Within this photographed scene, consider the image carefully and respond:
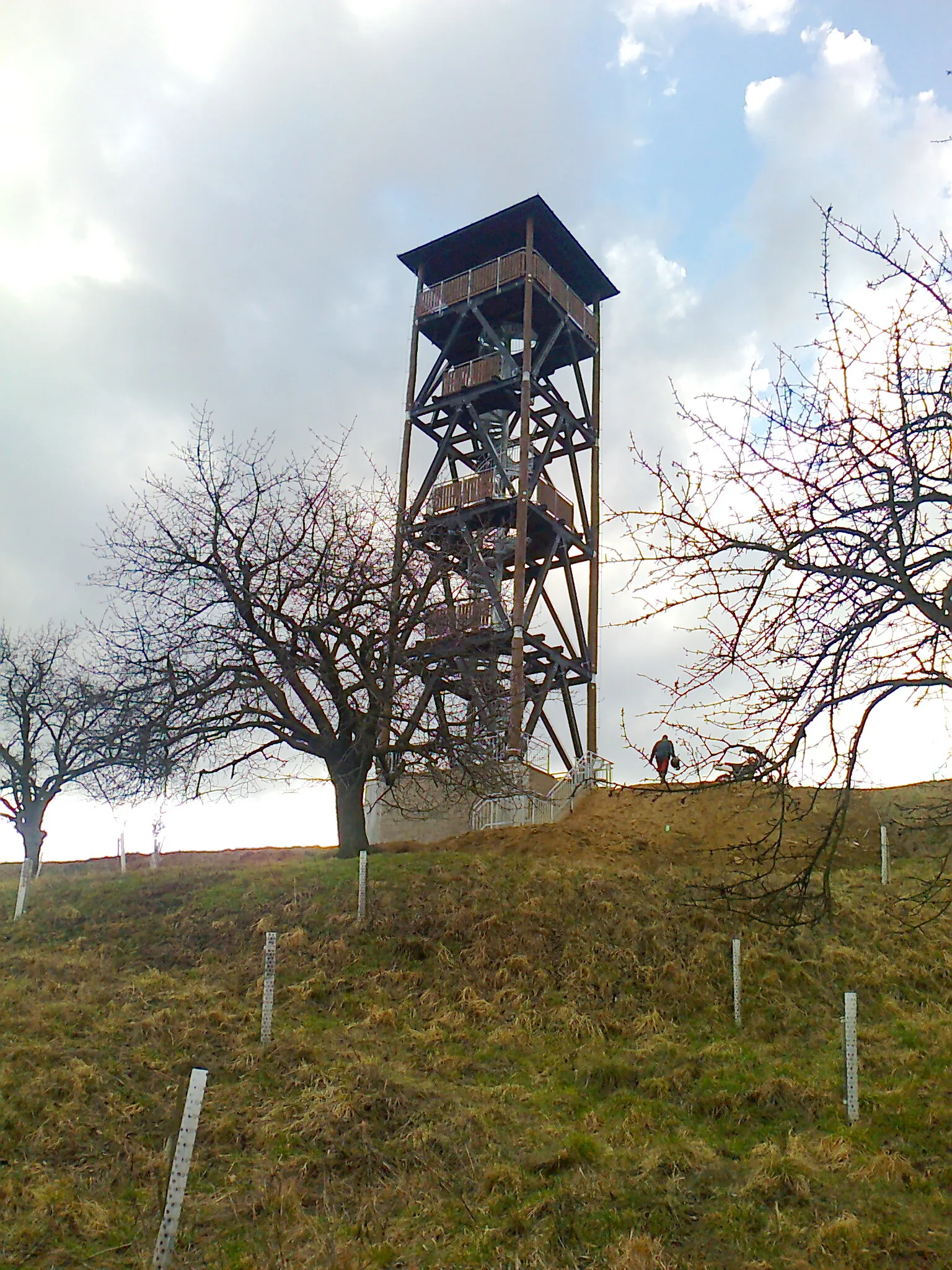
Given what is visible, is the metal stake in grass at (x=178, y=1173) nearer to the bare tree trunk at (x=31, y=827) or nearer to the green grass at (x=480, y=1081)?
the green grass at (x=480, y=1081)

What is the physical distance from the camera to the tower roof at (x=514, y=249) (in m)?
25.2

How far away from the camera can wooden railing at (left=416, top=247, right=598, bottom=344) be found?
24.6 meters

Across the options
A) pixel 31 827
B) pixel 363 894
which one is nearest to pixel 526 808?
pixel 363 894

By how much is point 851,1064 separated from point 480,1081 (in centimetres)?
366

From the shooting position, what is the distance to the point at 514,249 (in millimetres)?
26375

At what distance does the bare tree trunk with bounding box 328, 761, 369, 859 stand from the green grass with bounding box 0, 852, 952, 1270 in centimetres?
205

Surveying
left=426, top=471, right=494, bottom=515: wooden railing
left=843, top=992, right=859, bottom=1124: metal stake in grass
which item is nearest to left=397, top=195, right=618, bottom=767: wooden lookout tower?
left=426, top=471, right=494, bottom=515: wooden railing

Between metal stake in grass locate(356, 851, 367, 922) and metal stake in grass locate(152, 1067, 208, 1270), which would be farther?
metal stake in grass locate(356, 851, 367, 922)

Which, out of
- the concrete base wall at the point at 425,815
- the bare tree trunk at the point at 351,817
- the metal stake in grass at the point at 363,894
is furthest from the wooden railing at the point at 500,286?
the metal stake in grass at the point at 363,894

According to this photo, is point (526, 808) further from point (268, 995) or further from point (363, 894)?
point (268, 995)

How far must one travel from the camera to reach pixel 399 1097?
31.5 feet

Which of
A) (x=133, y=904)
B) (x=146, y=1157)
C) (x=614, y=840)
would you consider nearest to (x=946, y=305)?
(x=146, y=1157)

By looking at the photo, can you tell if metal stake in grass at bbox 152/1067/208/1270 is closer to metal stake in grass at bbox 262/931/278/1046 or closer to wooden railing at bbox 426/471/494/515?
metal stake in grass at bbox 262/931/278/1046

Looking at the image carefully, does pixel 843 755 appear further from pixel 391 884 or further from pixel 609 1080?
pixel 391 884
